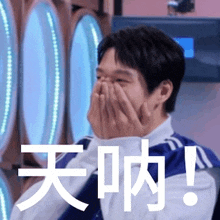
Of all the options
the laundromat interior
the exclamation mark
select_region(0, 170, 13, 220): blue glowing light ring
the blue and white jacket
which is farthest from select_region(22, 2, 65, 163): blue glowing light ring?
the exclamation mark

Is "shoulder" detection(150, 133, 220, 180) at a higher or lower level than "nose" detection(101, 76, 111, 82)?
lower

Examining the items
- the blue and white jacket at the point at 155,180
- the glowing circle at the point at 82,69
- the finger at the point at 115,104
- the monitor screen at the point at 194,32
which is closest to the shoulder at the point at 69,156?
the blue and white jacket at the point at 155,180

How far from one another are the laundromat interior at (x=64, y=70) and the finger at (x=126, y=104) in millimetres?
262

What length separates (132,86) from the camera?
1.00m

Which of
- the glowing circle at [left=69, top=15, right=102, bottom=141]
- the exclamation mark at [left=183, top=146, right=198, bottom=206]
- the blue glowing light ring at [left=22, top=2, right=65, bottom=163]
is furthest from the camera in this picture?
the glowing circle at [left=69, top=15, right=102, bottom=141]

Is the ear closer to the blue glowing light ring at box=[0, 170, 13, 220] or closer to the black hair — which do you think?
the black hair

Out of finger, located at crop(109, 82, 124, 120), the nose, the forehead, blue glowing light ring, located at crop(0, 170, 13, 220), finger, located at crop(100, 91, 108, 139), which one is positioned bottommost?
blue glowing light ring, located at crop(0, 170, 13, 220)

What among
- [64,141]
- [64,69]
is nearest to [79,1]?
[64,69]

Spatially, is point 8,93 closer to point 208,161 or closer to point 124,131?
point 124,131

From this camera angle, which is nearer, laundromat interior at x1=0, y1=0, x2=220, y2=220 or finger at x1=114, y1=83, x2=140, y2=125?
finger at x1=114, y1=83, x2=140, y2=125

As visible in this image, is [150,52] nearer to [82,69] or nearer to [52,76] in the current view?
[52,76]

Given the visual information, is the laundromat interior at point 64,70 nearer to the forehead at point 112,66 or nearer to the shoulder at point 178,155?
the forehead at point 112,66

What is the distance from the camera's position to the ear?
1.04 m

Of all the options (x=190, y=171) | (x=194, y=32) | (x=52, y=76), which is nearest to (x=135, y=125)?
(x=190, y=171)
